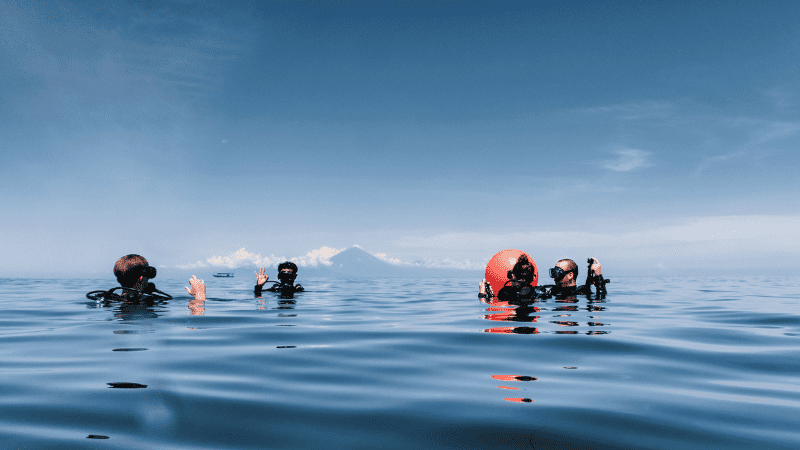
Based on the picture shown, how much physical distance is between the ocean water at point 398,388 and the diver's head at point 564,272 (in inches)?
192

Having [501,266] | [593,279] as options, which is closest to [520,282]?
[501,266]

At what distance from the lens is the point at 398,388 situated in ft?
14.6

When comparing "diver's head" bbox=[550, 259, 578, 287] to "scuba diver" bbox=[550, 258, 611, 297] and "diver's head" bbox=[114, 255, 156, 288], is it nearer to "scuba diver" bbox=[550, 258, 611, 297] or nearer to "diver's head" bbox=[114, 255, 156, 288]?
"scuba diver" bbox=[550, 258, 611, 297]

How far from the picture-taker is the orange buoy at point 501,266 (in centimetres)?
1309

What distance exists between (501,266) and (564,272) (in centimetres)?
212

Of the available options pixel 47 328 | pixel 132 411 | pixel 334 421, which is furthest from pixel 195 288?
pixel 334 421

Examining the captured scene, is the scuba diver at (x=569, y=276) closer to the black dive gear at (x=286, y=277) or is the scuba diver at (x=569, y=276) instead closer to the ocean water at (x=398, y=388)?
the ocean water at (x=398, y=388)

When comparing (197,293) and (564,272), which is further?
(564,272)

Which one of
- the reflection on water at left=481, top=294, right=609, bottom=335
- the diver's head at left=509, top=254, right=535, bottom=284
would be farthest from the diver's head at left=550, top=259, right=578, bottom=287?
the diver's head at left=509, top=254, right=535, bottom=284

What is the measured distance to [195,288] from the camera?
12336mm

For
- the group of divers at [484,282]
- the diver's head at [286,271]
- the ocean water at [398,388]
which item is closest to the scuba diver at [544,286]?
the group of divers at [484,282]

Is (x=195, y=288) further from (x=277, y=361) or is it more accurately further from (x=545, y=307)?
(x=545, y=307)

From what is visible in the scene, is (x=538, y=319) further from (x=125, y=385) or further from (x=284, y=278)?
(x=284, y=278)

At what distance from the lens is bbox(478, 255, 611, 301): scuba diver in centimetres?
1166
